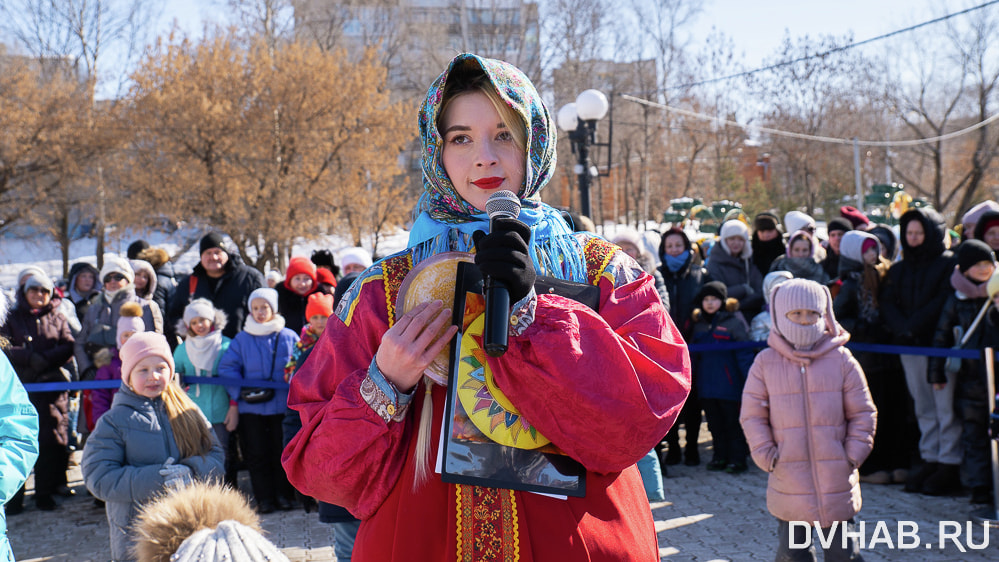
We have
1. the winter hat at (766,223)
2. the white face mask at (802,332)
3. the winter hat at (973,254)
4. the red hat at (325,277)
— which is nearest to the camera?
the white face mask at (802,332)

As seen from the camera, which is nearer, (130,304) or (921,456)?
(921,456)

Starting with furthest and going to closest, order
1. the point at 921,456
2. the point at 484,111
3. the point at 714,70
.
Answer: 1. the point at 714,70
2. the point at 921,456
3. the point at 484,111

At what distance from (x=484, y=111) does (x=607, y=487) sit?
83 cm

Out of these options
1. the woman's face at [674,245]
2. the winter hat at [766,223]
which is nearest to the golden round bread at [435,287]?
the woman's face at [674,245]

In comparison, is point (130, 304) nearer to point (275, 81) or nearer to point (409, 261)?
point (409, 261)

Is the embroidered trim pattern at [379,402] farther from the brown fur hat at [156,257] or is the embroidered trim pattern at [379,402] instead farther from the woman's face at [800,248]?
the brown fur hat at [156,257]

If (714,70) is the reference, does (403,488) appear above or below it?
below

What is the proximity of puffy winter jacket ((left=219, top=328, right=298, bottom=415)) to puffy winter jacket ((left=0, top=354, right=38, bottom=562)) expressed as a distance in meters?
4.19

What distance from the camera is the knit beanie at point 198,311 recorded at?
690cm

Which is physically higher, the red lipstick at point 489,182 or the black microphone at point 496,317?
the red lipstick at point 489,182

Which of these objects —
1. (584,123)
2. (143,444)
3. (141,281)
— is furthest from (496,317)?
(584,123)

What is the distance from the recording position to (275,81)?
75.9ft

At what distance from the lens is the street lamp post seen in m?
12.0

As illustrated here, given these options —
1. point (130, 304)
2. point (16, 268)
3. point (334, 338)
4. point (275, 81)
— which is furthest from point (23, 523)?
point (16, 268)
